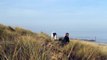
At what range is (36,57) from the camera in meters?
11.4

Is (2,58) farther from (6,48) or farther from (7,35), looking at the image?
(7,35)

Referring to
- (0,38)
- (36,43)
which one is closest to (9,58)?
(36,43)

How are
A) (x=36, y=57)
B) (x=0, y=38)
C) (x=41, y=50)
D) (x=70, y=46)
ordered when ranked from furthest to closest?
(x=70, y=46)
(x=0, y=38)
(x=41, y=50)
(x=36, y=57)

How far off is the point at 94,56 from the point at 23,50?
3.50 meters

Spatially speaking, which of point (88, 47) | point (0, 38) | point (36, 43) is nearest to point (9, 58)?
point (36, 43)

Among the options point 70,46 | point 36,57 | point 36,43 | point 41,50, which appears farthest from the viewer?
point 70,46

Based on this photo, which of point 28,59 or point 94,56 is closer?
point 28,59

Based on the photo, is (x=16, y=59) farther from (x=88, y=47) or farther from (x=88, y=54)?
(x=88, y=47)

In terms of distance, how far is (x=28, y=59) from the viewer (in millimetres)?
11727

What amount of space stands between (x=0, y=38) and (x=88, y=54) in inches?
119

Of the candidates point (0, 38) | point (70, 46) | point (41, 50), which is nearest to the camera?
point (41, 50)

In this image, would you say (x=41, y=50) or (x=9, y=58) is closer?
(x=9, y=58)

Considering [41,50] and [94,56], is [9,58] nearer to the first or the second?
[41,50]

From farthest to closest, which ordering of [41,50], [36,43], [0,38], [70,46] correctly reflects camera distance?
[70,46] → [0,38] → [36,43] → [41,50]
